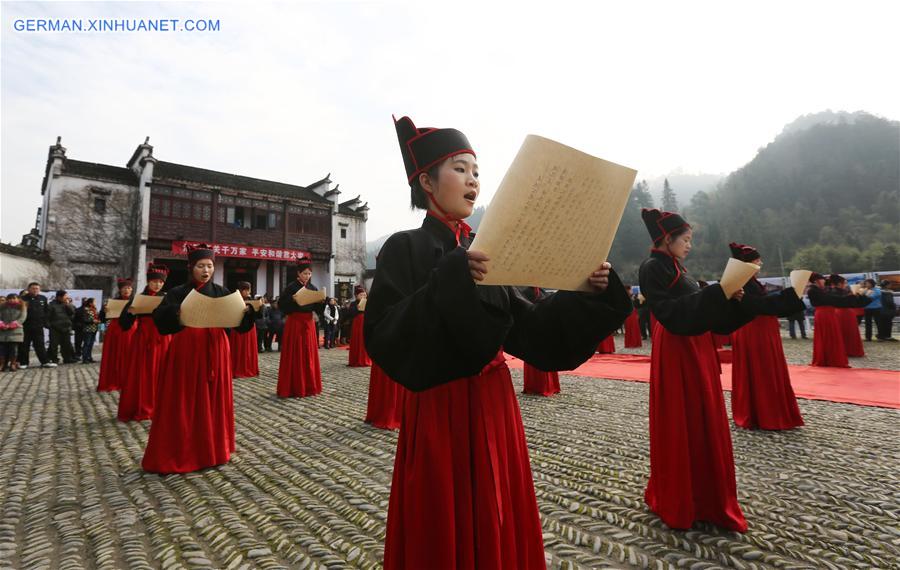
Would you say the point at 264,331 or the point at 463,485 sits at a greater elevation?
the point at 463,485

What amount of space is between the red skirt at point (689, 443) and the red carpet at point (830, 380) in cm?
469

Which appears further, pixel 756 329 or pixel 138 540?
pixel 756 329

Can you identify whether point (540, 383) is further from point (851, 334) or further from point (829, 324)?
point (851, 334)

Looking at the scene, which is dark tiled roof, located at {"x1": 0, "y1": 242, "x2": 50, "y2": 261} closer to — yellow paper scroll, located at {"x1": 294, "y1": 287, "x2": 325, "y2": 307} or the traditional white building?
the traditional white building

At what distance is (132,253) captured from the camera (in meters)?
20.2

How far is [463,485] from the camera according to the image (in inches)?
51.9

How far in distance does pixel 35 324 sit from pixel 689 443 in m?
14.6

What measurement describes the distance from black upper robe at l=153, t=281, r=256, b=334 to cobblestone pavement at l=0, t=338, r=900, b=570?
1.26m

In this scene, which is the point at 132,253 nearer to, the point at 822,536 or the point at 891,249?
the point at 822,536

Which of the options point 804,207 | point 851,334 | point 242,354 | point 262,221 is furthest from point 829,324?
point 804,207

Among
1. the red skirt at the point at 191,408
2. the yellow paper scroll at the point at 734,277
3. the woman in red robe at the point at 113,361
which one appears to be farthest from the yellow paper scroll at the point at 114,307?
the yellow paper scroll at the point at 734,277

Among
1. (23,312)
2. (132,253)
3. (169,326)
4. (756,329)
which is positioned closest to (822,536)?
(756,329)

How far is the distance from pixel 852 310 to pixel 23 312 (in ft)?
65.3

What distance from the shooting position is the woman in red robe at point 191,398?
3623mm
